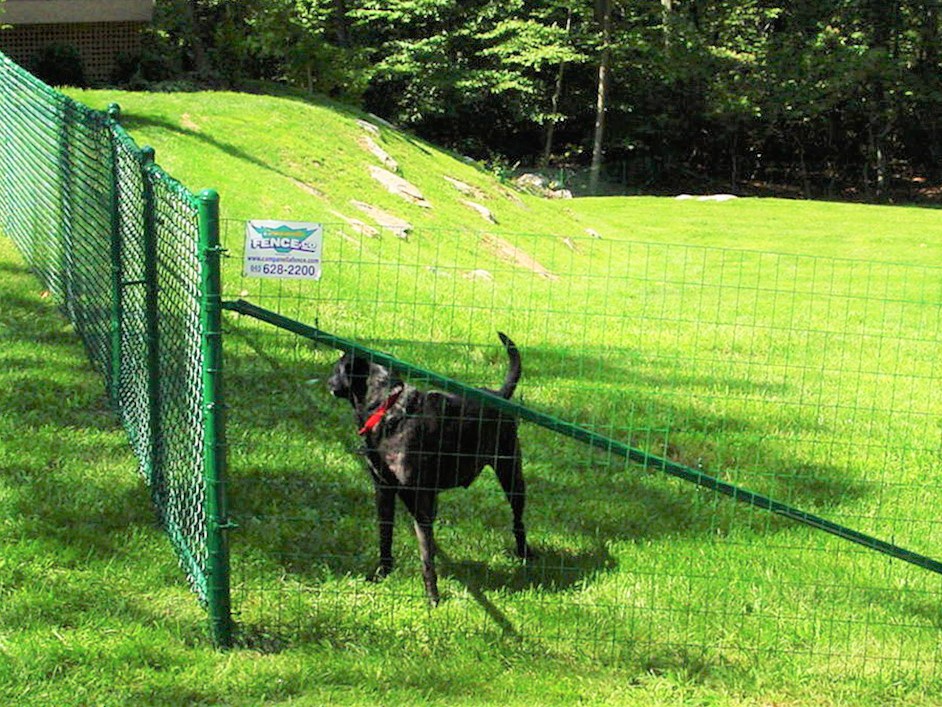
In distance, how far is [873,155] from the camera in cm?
4047

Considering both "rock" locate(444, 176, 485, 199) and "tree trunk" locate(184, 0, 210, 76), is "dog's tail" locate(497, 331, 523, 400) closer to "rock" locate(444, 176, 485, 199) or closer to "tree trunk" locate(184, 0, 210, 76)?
"rock" locate(444, 176, 485, 199)

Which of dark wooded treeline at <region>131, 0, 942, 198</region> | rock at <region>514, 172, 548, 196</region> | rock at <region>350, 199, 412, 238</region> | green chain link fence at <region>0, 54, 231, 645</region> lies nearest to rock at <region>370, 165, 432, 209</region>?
rock at <region>350, 199, 412, 238</region>

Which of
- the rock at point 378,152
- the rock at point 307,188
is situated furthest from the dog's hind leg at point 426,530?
the rock at point 378,152

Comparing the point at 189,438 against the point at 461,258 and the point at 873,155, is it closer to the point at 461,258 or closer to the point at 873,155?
the point at 461,258

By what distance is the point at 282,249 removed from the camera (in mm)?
4238

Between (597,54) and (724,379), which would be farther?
(597,54)

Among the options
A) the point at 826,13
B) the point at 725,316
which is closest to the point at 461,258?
the point at 725,316

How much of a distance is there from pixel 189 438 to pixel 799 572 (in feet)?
9.29

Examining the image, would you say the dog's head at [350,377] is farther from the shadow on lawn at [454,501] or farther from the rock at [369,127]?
the rock at [369,127]

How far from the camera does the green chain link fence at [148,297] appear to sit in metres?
4.29

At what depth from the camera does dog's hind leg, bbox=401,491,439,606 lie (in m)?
4.81

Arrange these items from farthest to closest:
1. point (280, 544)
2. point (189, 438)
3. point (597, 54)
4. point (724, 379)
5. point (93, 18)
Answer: point (597, 54) < point (93, 18) < point (724, 379) < point (280, 544) < point (189, 438)

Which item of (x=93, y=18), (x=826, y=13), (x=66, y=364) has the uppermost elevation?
(x=826, y=13)

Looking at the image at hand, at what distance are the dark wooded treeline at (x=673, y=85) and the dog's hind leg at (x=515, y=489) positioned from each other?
30877mm
